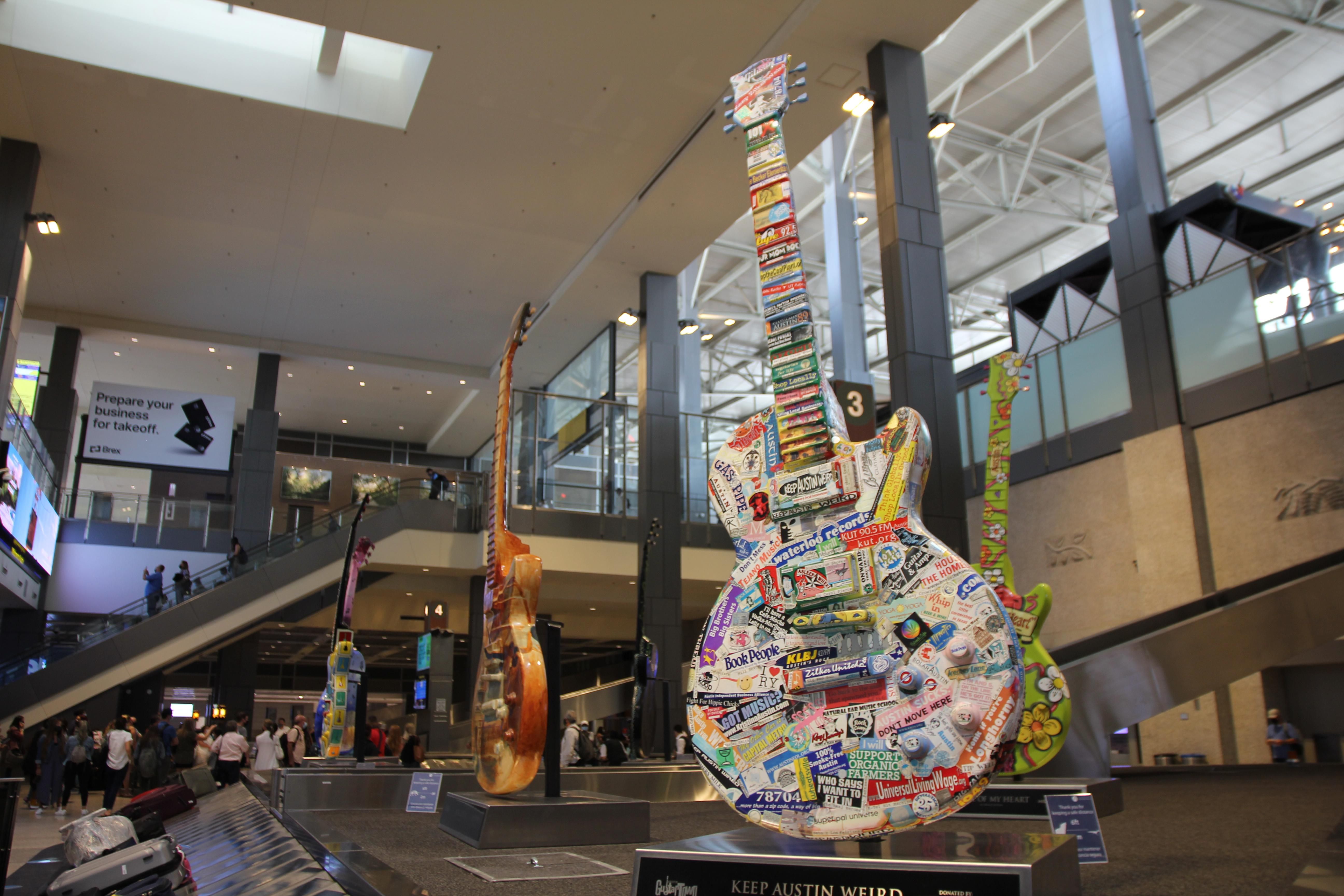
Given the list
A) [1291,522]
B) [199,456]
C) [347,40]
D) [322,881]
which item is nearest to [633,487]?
[199,456]

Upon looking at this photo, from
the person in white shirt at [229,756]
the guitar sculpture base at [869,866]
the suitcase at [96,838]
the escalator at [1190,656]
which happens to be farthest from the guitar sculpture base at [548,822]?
the person in white shirt at [229,756]

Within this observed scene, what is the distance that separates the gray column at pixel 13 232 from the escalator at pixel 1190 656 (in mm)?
11555

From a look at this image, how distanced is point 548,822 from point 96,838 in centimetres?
209

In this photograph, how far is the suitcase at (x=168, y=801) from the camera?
24.3 ft

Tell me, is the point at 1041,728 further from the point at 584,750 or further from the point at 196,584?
the point at 196,584

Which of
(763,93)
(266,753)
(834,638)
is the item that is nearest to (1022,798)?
(834,638)

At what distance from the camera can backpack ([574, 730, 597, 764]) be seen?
11.7m

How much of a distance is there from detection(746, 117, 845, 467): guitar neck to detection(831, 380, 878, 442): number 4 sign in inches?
228

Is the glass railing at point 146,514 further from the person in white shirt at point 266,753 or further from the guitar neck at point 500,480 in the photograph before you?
the guitar neck at point 500,480

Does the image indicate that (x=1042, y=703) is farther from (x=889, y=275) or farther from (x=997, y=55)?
(x=997, y=55)

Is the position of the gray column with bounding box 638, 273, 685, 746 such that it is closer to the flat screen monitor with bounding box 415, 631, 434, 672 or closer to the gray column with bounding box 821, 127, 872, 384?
the gray column with bounding box 821, 127, 872, 384

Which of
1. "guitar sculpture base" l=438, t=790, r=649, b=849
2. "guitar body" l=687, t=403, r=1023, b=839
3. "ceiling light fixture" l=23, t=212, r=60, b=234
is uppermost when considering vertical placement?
"ceiling light fixture" l=23, t=212, r=60, b=234

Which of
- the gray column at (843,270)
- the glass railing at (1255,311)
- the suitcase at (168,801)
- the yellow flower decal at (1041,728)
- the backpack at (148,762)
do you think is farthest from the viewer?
the gray column at (843,270)

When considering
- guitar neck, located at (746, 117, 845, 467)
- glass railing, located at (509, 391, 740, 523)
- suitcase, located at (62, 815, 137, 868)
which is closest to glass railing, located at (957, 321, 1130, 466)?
glass railing, located at (509, 391, 740, 523)
